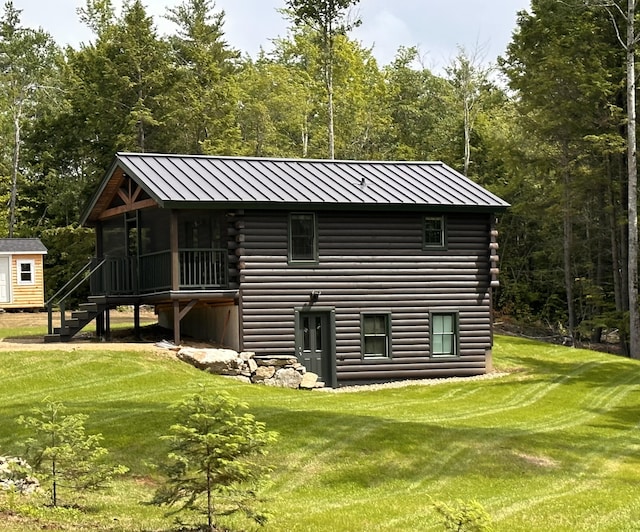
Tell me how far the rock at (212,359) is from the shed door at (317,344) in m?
2.41

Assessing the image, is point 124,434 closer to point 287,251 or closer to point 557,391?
point 287,251

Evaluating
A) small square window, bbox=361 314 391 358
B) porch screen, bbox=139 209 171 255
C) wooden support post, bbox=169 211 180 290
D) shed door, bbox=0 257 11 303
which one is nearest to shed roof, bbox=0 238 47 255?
shed door, bbox=0 257 11 303

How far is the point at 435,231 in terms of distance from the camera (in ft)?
96.6

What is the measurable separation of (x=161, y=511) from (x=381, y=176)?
63.7ft

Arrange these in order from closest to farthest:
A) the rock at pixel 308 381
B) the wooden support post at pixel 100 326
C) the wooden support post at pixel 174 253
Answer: the wooden support post at pixel 174 253 → the rock at pixel 308 381 → the wooden support post at pixel 100 326

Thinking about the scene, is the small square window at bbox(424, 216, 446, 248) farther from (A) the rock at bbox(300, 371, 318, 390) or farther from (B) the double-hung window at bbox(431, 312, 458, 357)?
(A) the rock at bbox(300, 371, 318, 390)

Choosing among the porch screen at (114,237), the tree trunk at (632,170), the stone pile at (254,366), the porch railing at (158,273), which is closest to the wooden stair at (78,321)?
the porch railing at (158,273)

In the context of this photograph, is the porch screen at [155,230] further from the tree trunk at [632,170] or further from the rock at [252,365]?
the tree trunk at [632,170]

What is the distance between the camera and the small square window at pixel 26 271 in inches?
1791

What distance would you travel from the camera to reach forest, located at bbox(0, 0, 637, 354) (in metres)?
40.4

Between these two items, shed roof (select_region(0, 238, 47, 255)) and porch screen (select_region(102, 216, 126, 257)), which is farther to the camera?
shed roof (select_region(0, 238, 47, 255))

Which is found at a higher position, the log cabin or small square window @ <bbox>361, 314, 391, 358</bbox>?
the log cabin

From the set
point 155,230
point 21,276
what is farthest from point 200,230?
point 21,276

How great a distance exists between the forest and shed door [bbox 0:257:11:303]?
4.64 metres
